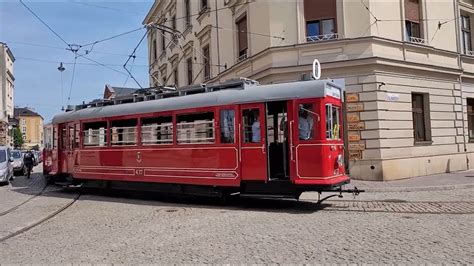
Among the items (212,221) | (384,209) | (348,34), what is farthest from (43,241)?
(348,34)

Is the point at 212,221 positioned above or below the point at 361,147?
below

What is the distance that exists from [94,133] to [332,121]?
323 inches

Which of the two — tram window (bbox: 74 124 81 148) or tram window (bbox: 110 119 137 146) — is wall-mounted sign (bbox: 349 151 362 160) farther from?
tram window (bbox: 74 124 81 148)

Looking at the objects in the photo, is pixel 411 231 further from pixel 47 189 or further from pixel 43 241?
pixel 47 189

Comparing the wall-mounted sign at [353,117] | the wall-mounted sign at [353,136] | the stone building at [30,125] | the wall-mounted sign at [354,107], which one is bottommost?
the wall-mounted sign at [353,136]

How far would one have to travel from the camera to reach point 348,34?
56.8ft

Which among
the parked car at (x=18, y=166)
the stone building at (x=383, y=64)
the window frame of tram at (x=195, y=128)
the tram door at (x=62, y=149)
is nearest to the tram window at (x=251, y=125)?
the window frame of tram at (x=195, y=128)

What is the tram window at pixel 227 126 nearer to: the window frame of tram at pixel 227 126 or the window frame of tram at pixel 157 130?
the window frame of tram at pixel 227 126

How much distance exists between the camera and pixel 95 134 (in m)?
15.2

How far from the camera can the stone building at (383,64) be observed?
55.9ft

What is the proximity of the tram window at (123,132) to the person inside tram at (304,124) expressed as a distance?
17.7ft

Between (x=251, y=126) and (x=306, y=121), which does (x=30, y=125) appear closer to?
(x=251, y=126)

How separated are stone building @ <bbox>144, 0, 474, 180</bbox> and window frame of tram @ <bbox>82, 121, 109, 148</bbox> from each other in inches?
264

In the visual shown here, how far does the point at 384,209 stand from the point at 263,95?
12.5ft
